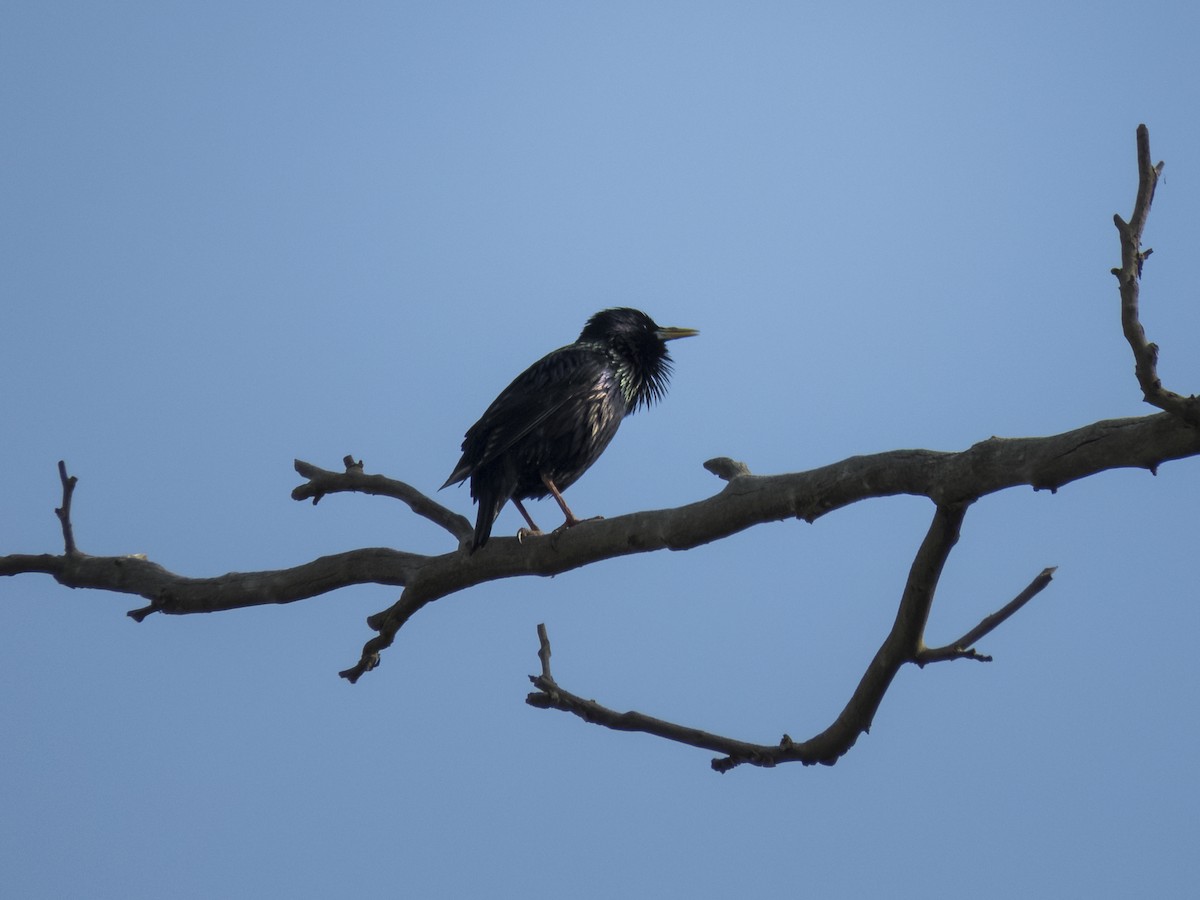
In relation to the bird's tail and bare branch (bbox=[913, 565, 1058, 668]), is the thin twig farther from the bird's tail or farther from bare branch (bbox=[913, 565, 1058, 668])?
bare branch (bbox=[913, 565, 1058, 668])

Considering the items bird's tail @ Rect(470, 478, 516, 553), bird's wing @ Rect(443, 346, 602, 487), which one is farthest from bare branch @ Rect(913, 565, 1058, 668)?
bird's wing @ Rect(443, 346, 602, 487)

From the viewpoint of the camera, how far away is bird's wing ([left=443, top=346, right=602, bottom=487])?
7.00 m

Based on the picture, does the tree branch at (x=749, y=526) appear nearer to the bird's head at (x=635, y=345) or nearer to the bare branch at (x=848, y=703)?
the bare branch at (x=848, y=703)

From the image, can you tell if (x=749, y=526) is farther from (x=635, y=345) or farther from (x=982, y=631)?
(x=635, y=345)

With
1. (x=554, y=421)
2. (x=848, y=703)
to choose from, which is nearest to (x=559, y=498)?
(x=554, y=421)

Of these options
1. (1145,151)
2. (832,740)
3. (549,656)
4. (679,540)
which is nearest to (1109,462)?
(1145,151)

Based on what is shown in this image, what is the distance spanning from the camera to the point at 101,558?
669cm

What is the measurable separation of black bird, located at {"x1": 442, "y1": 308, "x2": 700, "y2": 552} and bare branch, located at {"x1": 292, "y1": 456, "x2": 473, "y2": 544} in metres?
0.24

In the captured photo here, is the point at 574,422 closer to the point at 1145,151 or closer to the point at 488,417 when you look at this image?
the point at 488,417

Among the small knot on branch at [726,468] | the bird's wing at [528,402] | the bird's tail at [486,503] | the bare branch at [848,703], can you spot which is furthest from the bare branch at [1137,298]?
the bird's wing at [528,402]

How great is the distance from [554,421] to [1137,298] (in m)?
3.91

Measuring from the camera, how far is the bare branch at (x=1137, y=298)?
11.5ft

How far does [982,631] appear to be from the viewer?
425cm

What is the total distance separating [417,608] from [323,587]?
18.7 inches
